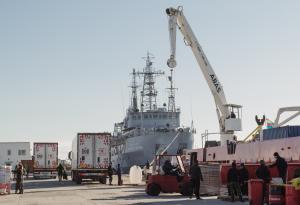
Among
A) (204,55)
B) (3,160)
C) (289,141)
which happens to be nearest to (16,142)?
(3,160)

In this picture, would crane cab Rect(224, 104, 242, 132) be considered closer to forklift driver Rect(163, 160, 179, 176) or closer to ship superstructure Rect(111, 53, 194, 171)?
forklift driver Rect(163, 160, 179, 176)

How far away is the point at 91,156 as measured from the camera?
129 ft

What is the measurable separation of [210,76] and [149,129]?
39.8 metres

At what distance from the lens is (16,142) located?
232 ft

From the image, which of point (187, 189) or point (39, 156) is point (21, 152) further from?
point (187, 189)

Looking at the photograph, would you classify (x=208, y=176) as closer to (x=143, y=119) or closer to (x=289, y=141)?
(x=289, y=141)

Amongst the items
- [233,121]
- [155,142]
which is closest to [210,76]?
[233,121]

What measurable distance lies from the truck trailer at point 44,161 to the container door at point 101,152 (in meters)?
14.7

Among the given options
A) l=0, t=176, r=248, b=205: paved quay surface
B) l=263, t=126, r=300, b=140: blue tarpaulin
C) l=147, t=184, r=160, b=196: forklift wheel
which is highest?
l=263, t=126, r=300, b=140: blue tarpaulin

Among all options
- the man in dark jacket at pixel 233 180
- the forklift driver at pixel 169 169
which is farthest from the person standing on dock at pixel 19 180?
the man in dark jacket at pixel 233 180

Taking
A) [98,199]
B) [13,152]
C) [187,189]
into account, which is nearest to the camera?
[98,199]

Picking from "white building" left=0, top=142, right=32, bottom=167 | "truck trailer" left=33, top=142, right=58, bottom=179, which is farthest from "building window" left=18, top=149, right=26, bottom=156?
"truck trailer" left=33, top=142, right=58, bottom=179

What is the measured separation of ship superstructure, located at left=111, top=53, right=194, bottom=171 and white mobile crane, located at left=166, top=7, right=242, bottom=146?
116 ft

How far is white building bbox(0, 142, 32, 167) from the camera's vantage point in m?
69.8
